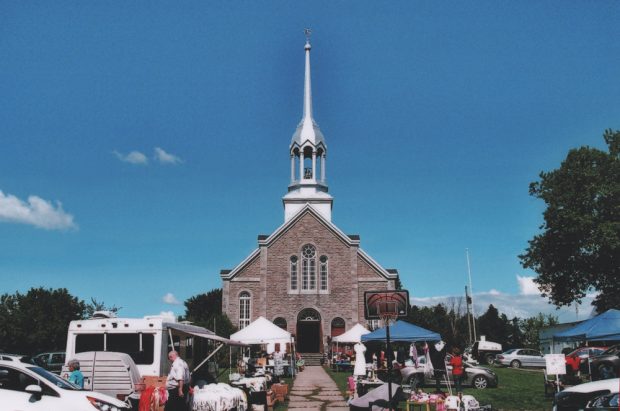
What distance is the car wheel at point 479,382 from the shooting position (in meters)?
21.7

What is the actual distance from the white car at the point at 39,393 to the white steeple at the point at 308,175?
1338 inches

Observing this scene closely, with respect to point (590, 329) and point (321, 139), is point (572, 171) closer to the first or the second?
point (321, 139)

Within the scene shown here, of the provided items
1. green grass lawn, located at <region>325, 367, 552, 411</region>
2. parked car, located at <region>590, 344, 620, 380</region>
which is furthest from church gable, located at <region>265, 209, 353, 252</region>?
parked car, located at <region>590, 344, 620, 380</region>

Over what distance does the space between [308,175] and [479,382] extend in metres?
27.6

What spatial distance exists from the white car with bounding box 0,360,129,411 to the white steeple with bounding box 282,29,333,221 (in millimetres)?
33994

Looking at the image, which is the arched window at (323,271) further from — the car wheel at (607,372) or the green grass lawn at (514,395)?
the car wheel at (607,372)

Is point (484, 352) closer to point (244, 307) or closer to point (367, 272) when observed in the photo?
point (367, 272)

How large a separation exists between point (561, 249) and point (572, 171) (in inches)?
201

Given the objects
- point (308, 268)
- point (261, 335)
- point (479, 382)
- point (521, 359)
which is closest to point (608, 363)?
point (479, 382)

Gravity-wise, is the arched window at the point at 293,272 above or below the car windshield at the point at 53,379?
above

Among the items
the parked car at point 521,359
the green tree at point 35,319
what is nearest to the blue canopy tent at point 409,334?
the parked car at point 521,359

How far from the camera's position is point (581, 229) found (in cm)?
3709

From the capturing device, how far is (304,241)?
4178 centimetres

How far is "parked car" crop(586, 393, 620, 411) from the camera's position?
35.5 ft
